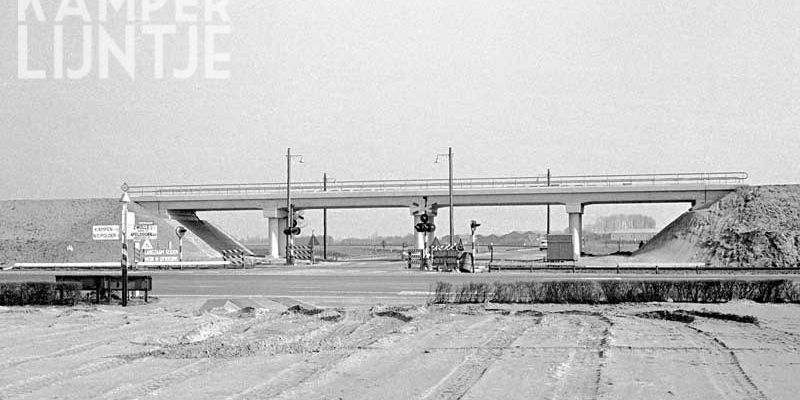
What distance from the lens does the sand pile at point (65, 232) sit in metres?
64.8

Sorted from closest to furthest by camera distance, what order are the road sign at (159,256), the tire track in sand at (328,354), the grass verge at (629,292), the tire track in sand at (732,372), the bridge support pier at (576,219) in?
the tire track in sand at (732,372) < the tire track in sand at (328,354) < the grass verge at (629,292) < the road sign at (159,256) < the bridge support pier at (576,219)

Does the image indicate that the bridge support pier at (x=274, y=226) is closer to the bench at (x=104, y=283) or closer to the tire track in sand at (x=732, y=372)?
the bench at (x=104, y=283)

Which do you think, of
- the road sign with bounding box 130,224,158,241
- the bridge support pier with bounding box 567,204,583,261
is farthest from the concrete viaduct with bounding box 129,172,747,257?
the road sign with bounding box 130,224,158,241

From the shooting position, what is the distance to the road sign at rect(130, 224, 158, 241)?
2610cm

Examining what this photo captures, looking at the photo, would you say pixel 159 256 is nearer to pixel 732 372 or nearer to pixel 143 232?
pixel 143 232

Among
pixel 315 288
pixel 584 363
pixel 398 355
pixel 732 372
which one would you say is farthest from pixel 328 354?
pixel 315 288

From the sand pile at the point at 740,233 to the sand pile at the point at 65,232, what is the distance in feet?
112

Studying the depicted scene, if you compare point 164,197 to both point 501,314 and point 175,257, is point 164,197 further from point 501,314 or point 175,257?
point 501,314

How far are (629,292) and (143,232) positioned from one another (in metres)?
15.3

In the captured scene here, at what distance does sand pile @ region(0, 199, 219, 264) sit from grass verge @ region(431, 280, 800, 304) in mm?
42439

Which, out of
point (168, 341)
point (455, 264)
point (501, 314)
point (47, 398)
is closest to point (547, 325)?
point (501, 314)

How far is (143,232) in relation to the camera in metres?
26.9

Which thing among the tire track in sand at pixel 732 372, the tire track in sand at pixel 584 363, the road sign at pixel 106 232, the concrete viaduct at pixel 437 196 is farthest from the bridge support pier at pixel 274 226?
the tire track in sand at pixel 732 372

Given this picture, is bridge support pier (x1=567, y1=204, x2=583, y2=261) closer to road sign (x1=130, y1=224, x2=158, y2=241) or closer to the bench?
road sign (x1=130, y1=224, x2=158, y2=241)
